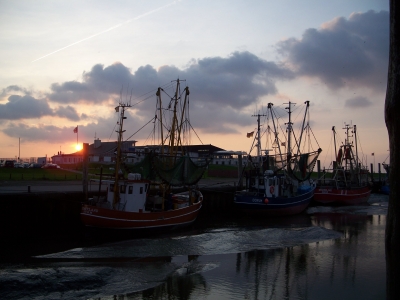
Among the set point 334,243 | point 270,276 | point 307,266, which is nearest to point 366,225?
point 334,243

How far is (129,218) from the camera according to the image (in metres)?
21.6

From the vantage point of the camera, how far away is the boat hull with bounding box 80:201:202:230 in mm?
20906

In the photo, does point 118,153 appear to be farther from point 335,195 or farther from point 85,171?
point 335,195

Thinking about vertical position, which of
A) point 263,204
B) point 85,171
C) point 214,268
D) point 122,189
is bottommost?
point 214,268

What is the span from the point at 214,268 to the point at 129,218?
731 centimetres

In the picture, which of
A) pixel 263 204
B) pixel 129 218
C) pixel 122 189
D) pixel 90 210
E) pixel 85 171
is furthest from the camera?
pixel 263 204

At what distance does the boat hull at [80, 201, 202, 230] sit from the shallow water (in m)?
A: 0.74

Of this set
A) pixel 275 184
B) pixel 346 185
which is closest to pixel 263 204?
pixel 275 184

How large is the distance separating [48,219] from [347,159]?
132ft

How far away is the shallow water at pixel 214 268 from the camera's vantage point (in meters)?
12.3

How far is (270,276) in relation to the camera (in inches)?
575

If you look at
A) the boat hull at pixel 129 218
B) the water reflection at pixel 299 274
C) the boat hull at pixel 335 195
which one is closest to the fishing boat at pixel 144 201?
the boat hull at pixel 129 218

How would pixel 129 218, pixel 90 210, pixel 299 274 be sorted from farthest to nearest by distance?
1. pixel 129 218
2. pixel 90 210
3. pixel 299 274

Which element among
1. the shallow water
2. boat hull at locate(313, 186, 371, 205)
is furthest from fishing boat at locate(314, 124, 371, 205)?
the shallow water
